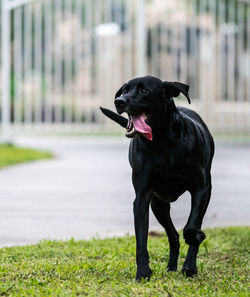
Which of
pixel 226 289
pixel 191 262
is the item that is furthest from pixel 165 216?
pixel 226 289

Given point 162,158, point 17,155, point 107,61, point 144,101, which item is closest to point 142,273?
point 162,158

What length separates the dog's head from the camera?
3848 millimetres

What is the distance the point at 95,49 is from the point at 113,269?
13.9 m

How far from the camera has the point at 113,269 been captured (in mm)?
4457

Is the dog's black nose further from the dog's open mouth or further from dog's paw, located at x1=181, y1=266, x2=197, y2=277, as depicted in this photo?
dog's paw, located at x1=181, y1=266, x2=197, y2=277

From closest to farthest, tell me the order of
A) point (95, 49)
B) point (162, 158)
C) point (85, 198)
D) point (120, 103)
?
1. point (120, 103)
2. point (162, 158)
3. point (85, 198)
4. point (95, 49)

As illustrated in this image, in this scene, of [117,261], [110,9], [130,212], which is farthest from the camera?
[110,9]

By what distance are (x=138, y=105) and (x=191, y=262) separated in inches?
39.2

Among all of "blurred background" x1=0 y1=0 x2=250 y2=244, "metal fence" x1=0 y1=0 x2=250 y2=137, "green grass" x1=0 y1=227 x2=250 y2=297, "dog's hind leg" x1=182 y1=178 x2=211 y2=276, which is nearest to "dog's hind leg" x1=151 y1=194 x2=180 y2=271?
"green grass" x1=0 y1=227 x2=250 y2=297

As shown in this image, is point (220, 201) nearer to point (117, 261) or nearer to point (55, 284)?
point (117, 261)

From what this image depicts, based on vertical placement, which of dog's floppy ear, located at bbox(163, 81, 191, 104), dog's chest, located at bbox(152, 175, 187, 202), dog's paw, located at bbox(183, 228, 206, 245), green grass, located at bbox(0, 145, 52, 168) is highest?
dog's floppy ear, located at bbox(163, 81, 191, 104)

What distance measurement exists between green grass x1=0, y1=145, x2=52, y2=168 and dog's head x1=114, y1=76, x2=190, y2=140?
8.32 metres

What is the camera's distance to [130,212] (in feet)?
24.4

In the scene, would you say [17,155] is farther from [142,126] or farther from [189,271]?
[142,126]
